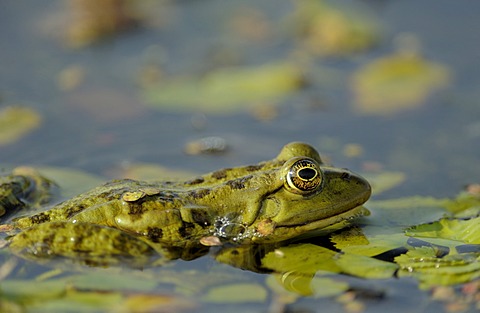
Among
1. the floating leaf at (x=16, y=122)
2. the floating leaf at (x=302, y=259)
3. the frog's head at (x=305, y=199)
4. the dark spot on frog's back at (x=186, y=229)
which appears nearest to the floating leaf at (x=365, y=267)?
the floating leaf at (x=302, y=259)

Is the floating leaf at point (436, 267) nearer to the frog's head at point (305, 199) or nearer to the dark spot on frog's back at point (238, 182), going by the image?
the frog's head at point (305, 199)

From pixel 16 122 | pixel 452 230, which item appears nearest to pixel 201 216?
pixel 452 230

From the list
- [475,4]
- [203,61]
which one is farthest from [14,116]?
[475,4]

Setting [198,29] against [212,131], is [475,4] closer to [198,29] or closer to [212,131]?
[198,29]

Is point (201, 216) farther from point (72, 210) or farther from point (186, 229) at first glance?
point (72, 210)

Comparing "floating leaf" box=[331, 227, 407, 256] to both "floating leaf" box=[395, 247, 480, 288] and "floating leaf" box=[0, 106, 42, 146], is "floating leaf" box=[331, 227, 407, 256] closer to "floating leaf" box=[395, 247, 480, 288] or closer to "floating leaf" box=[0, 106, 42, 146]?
"floating leaf" box=[395, 247, 480, 288]

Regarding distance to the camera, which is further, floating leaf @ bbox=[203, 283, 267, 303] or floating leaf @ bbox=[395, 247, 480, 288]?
floating leaf @ bbox=[395, 247, 480, 288]

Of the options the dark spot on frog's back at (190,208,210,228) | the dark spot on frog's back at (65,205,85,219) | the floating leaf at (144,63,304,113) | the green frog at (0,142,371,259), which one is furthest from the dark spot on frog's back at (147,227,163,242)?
the floating leaf at (144,63,304,113)
